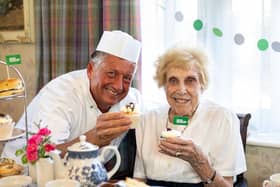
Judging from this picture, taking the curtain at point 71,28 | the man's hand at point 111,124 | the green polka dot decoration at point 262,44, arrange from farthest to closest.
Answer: the curtain at point 71,28 < the green polka dot decoration at point 262,44 < the man's hand at point 111,124

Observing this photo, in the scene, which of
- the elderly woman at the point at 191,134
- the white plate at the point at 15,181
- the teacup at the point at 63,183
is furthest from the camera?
the elderly woman at the point at 191,134

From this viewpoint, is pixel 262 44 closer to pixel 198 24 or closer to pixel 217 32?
pixel 217 32

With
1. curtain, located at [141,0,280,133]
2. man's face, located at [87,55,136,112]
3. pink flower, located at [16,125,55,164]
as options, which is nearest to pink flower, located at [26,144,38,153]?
pink flower, located at [16,125,55,164]

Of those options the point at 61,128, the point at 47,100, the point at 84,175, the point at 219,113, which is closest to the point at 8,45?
the point at 47,100

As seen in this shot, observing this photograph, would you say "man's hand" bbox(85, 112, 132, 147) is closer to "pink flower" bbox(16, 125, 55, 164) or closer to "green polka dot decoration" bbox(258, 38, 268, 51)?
"pink flower" bbox(16, 125, 55, 164)

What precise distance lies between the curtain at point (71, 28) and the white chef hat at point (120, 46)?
39cm

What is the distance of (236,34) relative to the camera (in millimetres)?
2385

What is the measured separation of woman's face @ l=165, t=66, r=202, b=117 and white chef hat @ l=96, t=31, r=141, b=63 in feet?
0.77

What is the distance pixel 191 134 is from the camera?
191 centimetres

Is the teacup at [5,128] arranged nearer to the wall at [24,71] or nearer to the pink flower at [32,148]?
the pink flower at [32,148]

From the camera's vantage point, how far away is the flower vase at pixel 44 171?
1.37 meters

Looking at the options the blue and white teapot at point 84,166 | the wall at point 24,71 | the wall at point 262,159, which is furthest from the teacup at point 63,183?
the wall at point 24,71

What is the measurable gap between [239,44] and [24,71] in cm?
169

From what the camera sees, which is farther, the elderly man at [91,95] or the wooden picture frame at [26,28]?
the wooden picture frame at [26,28]
